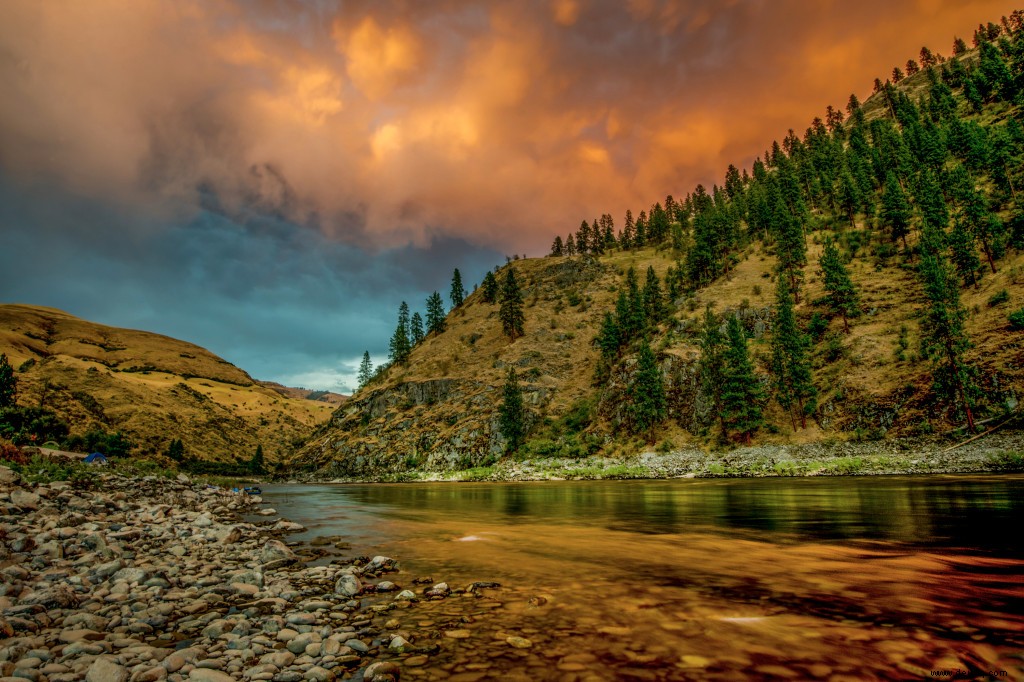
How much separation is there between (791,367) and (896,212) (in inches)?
1605

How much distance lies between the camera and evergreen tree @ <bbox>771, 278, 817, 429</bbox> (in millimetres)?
55625

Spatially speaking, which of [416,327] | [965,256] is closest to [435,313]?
[416,327]

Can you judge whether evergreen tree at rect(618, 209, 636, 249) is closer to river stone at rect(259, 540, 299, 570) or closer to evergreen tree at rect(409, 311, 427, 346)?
evergreen tree at rect(409, 311, 427, 346)

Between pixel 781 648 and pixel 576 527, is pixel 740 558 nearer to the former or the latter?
pixel 781 648

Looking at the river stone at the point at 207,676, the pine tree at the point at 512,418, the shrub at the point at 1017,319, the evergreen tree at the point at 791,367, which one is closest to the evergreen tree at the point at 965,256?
the shrub at the point at 1017,319

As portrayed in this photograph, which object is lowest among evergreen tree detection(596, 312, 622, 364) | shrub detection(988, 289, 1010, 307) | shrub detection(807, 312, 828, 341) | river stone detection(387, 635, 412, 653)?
river stone detection(387, 635, 412, 653)

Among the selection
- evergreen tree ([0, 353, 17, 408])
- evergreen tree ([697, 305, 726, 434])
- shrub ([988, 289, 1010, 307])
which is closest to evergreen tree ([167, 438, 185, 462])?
evergreen tree ([0, 353, 17, 408])

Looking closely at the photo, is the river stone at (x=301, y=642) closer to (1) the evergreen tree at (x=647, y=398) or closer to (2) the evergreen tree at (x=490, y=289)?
(1) the evergreen tree at (x=647, y=398)

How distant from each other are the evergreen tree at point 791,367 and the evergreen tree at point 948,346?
1247 cm

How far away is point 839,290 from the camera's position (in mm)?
63438

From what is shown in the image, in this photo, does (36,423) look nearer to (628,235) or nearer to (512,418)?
(512,418)

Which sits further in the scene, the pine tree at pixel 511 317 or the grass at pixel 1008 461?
the pine tree at pixel 511 317

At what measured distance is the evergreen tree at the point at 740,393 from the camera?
57.9m

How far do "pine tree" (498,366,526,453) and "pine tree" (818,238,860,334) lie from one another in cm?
5468
